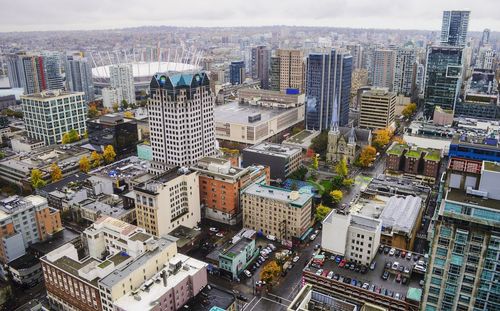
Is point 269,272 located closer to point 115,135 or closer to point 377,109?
point 115,135

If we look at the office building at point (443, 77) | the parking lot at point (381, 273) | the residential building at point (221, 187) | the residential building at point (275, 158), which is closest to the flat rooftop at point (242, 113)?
the residential building at point (275, 158)

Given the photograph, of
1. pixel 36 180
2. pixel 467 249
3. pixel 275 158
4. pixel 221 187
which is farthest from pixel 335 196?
pixel 36 180

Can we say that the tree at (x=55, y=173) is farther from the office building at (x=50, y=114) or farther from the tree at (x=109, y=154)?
the office building at (x=50, y=114)

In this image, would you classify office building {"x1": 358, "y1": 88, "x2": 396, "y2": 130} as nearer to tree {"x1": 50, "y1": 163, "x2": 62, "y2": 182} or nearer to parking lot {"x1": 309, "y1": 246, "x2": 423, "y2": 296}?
parking lot {"x1": 309, "y1": 246, "x2": 423, "y2": 296}

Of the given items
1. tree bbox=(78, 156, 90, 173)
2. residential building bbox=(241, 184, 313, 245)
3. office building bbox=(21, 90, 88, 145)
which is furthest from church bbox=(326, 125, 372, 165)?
office building bbox=(21, 90, 88, 145)

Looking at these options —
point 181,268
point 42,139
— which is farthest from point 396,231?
point 42,139
